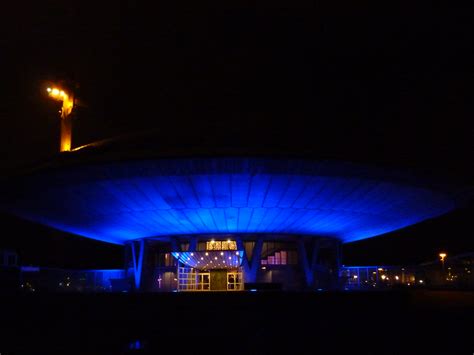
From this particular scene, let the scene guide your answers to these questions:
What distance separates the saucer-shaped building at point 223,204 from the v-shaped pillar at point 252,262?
6cm

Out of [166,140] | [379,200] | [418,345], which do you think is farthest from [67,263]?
[418,345]

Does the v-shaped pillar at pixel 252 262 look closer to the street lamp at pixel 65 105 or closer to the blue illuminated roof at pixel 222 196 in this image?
the blue illuminated roof at pixel 222 196

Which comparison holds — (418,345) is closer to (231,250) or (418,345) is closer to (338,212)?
(338,212)

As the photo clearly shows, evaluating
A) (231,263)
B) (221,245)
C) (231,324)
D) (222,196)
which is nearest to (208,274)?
(231,263)

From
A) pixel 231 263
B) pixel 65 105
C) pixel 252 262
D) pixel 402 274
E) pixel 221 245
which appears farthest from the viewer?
pixel 402 274

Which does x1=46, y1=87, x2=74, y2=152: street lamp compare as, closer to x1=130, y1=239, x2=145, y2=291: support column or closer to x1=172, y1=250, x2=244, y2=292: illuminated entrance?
x1=130, y1=239, x2=145, y2=291: support column

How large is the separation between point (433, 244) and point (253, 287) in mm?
44472

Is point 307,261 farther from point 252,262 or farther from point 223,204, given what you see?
point 223,204

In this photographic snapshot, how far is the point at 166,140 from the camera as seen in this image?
18.9m

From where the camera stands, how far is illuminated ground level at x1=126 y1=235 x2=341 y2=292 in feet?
94.1

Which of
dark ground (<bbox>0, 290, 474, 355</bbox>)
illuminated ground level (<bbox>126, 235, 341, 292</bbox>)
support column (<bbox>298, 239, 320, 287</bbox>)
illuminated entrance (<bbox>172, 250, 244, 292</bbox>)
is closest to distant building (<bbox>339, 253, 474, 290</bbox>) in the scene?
illuminated ground level (<bbox>126, 235, 341, 292</bbox>)

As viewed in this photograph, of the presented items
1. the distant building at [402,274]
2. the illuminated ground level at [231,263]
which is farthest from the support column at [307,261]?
the distant building at [402,274]

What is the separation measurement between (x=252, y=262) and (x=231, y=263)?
2248mm

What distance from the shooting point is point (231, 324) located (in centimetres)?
1251
